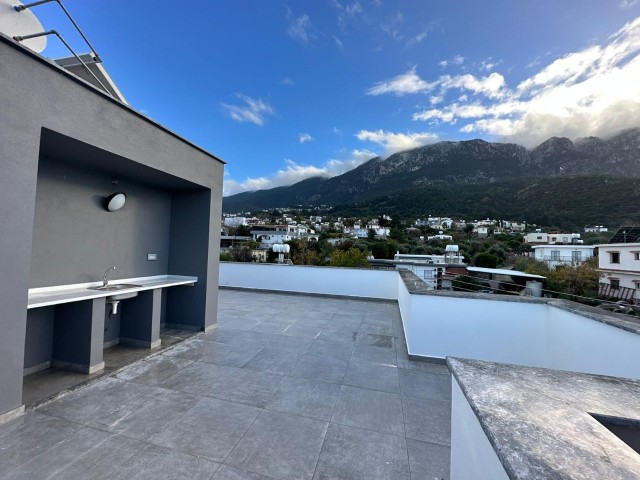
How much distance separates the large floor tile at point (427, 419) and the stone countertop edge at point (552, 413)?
4.10 feet

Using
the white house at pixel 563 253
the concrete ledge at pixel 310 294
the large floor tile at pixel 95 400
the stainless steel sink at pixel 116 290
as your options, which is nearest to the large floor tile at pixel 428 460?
the large floor tile at pixel 95 400

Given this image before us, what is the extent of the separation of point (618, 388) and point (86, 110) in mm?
4363

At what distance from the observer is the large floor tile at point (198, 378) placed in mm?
2887

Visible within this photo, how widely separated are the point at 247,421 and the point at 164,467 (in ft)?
2.22

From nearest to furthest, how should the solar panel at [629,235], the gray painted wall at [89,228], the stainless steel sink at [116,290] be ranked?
the gray painted wall at [89,228], the stainless steel sink at [116,290], the solar panel at [629,235]

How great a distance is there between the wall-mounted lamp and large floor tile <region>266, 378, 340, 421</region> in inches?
131

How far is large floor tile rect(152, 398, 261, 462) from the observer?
2004 millimetres

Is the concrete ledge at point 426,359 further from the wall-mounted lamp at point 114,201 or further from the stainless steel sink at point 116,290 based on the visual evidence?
the wall-mounted lamp at point 114,201

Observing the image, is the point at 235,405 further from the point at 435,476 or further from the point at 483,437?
the point at 483,437

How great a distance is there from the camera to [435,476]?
1825mm

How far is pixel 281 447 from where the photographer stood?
205 centimetres

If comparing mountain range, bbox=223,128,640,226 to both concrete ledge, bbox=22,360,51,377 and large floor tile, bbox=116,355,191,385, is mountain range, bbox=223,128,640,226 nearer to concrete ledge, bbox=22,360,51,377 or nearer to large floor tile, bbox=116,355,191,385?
large floor tile, bbox=116,355,191,385

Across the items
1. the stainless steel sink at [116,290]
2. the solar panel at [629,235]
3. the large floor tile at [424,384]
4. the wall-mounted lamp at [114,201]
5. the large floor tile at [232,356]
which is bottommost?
the large floor tile at [424,384]

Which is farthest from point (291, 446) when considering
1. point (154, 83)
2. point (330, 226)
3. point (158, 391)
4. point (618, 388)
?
point (330, 226)
